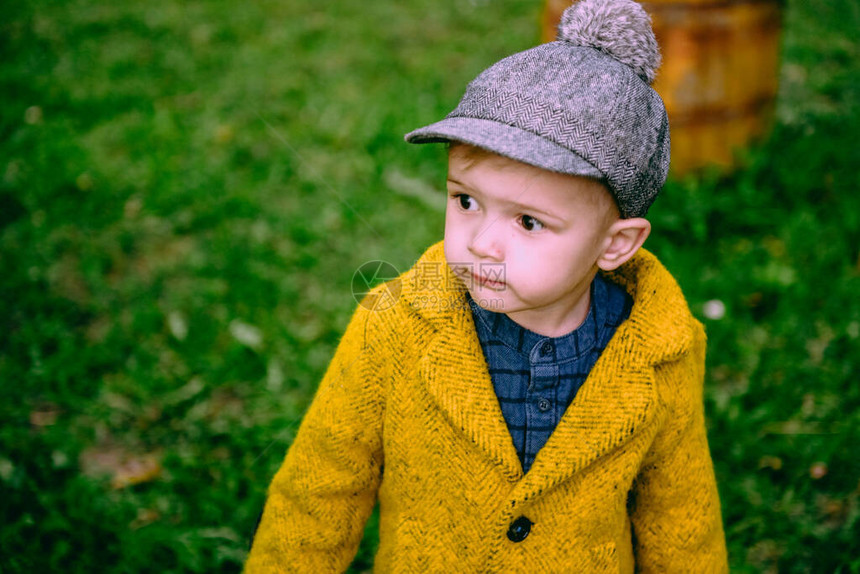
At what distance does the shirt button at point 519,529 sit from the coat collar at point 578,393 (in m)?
0.08

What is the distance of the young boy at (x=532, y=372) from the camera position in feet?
3.66

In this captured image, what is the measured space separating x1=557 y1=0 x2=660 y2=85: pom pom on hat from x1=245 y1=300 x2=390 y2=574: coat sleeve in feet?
2.03

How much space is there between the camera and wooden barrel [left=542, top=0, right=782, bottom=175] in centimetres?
323

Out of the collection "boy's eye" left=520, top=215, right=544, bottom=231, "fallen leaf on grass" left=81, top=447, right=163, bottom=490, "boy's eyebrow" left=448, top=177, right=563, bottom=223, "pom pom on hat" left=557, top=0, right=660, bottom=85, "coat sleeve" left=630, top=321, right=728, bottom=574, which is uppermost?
"pom pom on hat" left=557, top=0, right=660, bottom=85

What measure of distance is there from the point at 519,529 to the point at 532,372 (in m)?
0.30

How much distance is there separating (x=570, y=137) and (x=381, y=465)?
80 centimetres

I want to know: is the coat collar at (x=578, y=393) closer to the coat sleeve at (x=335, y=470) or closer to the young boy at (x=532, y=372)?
the young boy at (x=532, y=372)

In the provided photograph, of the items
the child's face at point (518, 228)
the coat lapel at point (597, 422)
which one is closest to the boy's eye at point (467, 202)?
the child's face at point (518, 228)

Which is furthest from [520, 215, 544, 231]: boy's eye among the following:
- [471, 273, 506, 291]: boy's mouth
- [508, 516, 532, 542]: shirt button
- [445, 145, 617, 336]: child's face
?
[508, 516, 532, 542]: shirt button

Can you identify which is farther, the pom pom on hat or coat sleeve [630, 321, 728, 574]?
coat sleeve [630, 321, 728, 574]

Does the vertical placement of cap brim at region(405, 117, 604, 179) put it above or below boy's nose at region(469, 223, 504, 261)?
above

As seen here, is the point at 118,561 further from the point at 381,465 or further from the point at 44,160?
the point at 44,160

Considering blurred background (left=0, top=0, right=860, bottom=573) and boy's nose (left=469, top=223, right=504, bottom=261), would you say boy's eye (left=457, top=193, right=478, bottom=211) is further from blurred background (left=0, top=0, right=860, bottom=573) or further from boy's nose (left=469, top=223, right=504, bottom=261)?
blurred background (left=0, top=0, right=860, bottom=573)

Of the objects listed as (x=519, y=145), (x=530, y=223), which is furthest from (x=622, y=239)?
(x=519, y=145)
